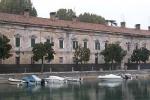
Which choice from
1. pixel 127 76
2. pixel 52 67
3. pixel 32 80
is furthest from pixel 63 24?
pixel 32 80

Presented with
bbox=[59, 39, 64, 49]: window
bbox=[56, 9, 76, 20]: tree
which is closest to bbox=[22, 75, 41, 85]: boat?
bbox=[59, 39, 64, 49]: window

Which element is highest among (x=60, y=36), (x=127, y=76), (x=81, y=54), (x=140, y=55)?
(x=60, y=36)

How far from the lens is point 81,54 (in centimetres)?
6606

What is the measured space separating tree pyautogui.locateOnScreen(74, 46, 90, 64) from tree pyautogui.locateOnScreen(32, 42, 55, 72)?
660 centimetres

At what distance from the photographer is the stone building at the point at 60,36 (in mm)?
60719

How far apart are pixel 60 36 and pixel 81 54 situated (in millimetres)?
4472

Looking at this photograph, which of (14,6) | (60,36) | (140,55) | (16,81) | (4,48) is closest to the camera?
(16,81)

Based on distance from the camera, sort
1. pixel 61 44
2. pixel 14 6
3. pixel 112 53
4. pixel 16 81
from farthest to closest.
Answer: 1. pixel 14 6
2. pixel 112 53
3. pixel 61 44
4. pixel 16 81

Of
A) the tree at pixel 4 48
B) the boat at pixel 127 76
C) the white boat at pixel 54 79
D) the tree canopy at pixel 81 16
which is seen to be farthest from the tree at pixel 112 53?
the tree canopy at pixel 81 16

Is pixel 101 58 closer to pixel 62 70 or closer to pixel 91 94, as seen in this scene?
pixel 62 70

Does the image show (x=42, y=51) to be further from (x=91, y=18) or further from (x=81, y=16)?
(x=81, y=16)

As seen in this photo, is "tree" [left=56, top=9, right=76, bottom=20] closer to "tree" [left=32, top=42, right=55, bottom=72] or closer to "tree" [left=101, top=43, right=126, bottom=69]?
"tree" [left=101, top=43, right=126, bottom=69]

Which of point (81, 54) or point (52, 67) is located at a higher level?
point (81, 54)

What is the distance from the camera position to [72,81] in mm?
57312
